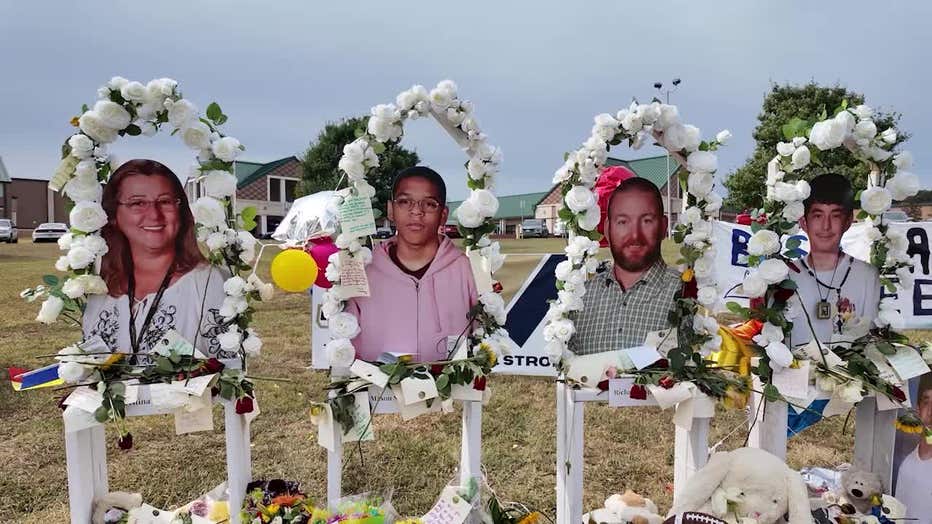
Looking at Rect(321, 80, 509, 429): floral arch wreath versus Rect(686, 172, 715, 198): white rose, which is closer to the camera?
Rect(321, 80, 509, 429): floral arch wreath

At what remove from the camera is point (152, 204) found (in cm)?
236

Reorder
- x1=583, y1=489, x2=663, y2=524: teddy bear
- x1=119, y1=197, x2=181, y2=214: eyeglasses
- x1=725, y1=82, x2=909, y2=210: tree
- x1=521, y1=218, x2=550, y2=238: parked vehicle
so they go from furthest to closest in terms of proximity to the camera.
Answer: x1=521, y1=218, x2=550, y2=238: parked vehicle → x1=725, y1=82, x2=909, y2=210: tree → x1=583, y1=489, x2=663, y2=524: teddy bear → x1=119, y1=197, x2=181, y2=214: eyeglasses

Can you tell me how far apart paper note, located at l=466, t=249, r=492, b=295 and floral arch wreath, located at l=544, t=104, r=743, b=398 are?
35 centimetres

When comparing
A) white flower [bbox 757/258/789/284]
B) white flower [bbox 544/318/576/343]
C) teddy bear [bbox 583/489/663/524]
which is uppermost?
white flower [bbox 757/258/789/284]

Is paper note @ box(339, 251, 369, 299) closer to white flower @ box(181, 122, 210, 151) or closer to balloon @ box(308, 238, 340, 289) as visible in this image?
white flower @ box(181, 122, 210, 151)

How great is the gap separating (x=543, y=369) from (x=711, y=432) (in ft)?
4.26

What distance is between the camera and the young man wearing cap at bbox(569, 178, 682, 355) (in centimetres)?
257

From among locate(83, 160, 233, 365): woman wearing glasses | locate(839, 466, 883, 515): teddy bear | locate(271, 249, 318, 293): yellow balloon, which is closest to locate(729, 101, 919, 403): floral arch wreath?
locate(839, 466, 883, 515): teddy bear

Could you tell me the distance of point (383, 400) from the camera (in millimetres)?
Answer: 2311

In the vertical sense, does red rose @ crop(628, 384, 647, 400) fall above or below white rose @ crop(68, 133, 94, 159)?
below

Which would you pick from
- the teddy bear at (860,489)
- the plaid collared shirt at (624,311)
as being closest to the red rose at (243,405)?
the plaid collared shirt at (624,311)

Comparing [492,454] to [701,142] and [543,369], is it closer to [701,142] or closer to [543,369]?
[543,369]

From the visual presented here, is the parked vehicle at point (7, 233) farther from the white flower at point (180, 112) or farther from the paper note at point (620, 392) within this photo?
the paper note at point (620, 392)

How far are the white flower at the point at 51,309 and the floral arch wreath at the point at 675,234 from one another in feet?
6.34
